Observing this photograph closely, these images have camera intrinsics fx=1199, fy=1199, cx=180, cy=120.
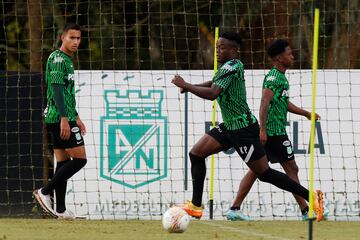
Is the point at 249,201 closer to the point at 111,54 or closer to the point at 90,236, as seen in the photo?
the point at 90,236

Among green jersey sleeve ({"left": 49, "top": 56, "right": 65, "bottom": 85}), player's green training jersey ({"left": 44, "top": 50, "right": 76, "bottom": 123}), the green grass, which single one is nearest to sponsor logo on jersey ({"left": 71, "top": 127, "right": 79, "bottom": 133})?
player's green training jersey ({"left": 44, "top": 50, "right": 76, "bottom": 123})

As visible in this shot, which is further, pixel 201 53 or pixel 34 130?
pixel 201 53

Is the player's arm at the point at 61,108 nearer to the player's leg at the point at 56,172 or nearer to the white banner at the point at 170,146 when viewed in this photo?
Answer: the player's leg at the point at 56,172

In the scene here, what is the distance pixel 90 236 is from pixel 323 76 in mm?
5340

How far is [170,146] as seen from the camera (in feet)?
53.1

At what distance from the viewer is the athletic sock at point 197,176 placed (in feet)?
42.9

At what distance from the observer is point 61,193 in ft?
46.3

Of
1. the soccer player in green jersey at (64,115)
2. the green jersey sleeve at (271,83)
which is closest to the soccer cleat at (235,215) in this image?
the green jersey sleeve at (271,83)

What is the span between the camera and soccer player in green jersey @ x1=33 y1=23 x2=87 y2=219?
1362cm

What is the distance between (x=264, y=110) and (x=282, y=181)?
0.95 m

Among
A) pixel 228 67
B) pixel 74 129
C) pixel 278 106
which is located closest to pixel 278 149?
pixel 278 106

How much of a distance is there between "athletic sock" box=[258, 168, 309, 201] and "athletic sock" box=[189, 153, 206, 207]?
2.10 ft

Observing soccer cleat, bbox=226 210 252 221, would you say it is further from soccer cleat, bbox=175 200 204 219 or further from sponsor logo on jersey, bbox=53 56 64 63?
sponsor logo on jersey, bbox=53 56 64 63

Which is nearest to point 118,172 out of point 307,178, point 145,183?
point 145,183
